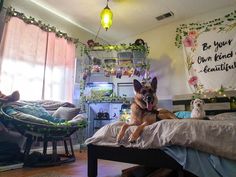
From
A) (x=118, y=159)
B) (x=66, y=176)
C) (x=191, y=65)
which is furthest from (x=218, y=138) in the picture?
(x=191, y=65)

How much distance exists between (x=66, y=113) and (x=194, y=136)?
6.94 ft

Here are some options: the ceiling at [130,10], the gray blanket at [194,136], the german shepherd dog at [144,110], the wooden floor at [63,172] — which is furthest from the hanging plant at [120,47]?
the gray blanket at [194,136]

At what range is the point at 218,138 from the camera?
1386mm

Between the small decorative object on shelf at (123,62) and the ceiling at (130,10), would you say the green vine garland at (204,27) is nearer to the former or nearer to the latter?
the ceiling at (130,10)

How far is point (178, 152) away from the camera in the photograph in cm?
151

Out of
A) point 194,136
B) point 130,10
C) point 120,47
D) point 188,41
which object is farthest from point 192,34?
point 194,136

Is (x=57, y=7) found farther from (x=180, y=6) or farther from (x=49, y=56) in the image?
(x=180, y=6)

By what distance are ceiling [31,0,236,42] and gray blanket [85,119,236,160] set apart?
2572 mm

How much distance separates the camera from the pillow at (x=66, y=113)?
3.12 metres

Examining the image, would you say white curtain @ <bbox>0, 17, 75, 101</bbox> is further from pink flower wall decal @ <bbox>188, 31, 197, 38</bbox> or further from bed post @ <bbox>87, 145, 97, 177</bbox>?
pink flower wall decal @ <bbox>188, 31, 197, 38</bbox>

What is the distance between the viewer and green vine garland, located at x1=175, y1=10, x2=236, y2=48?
3630mm

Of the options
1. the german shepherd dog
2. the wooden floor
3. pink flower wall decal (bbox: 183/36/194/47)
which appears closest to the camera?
the german shepherd dog

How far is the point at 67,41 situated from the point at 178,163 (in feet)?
10.7

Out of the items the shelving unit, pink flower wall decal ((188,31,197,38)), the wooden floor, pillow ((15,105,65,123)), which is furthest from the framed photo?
the wooden floor
